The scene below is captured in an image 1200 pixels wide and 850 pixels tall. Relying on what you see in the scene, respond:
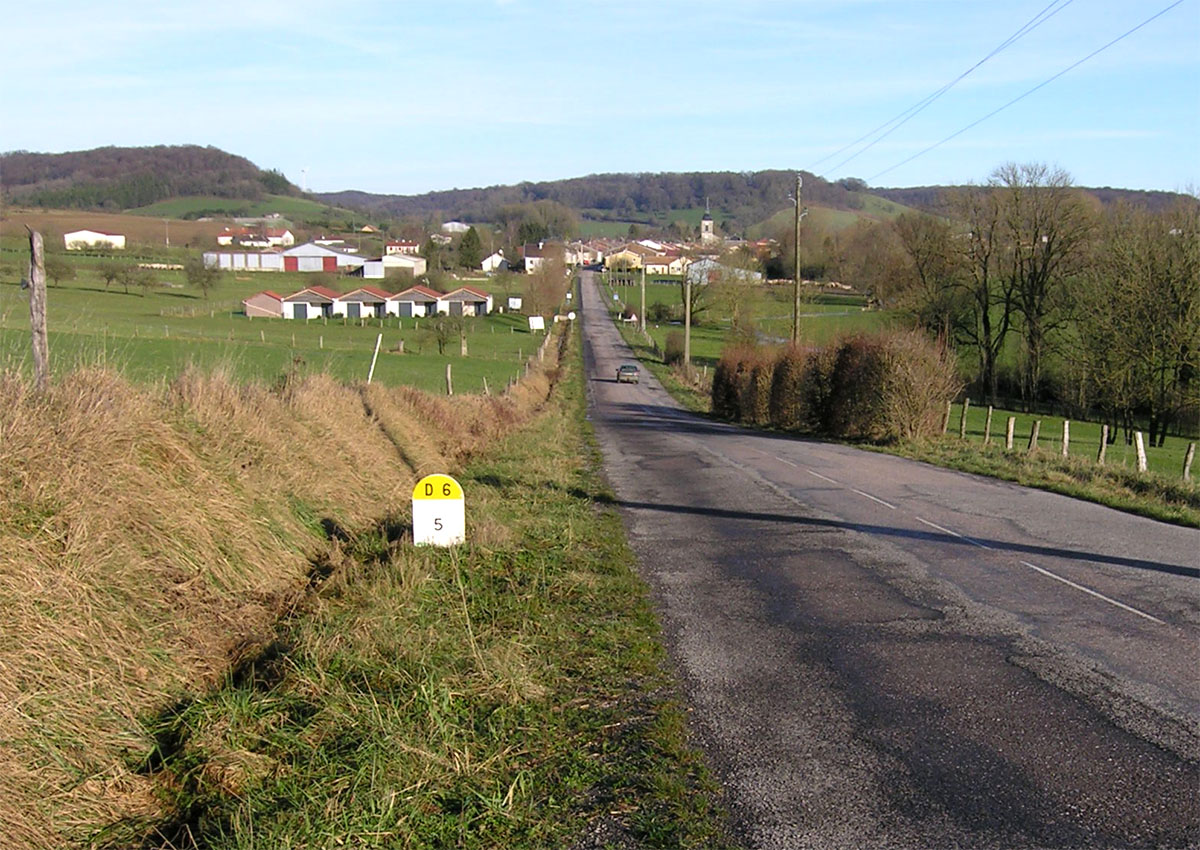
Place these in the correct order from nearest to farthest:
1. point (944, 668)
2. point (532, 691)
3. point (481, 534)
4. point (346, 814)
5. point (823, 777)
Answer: point (346, 814) → point (823, 777) → point (532, 691) → point (944, 668) → point (481, 534)

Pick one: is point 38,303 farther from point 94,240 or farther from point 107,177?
point 94,240

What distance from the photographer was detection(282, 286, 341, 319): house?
92.2m

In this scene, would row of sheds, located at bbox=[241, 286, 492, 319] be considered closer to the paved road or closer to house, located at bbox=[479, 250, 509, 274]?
house, located at bbox=[479, 250, 509, 274]

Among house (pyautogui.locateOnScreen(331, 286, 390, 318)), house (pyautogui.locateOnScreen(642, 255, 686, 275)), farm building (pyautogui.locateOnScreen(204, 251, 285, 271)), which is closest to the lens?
house (pyautogui.locateOnScreen(331, 286, 390, 318))

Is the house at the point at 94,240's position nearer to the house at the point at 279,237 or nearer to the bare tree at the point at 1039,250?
the house at the point at 279,237

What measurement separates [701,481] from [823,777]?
13.6 metres

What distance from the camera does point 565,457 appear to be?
22766 mm

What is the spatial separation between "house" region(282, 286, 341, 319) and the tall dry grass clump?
64003 mm

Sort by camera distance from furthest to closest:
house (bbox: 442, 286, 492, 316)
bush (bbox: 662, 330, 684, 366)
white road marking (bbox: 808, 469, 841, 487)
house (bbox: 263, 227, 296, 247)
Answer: house (bbox: 263, 227, 296, 247) → house (bbox: 442, 286, 492, 316) → bush (bbox: 662, 330, 684, 366) → white road marking (bbox: 808, 469, 841, 487)

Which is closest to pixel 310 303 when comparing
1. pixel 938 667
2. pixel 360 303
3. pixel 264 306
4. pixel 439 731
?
pixel 360 303

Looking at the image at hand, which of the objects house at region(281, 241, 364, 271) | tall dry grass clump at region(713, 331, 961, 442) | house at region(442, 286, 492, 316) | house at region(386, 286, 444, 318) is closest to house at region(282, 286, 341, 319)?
house at region(386, 286, 444, 318)

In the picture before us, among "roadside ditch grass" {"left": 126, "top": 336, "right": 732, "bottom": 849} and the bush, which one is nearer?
"roadside ditch grass" {"left": 126, "top": 336, "right": 732, "bottom": 849}

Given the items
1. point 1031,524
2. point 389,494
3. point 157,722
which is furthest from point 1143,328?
point 157,722

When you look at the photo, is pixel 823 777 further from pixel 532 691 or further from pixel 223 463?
pixel 223 463
